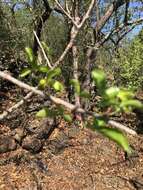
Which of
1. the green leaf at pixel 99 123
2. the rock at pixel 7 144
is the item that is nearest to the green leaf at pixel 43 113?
the green leaf at pixel 99 123

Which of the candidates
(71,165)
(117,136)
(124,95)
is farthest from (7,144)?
(117,136)

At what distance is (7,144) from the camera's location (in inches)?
595

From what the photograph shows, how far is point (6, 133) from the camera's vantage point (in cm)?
1596

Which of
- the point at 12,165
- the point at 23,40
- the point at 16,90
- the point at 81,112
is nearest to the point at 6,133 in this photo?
the point at 12,165

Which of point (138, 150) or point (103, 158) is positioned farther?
point (138, 150)

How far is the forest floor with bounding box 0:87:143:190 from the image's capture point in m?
13.4

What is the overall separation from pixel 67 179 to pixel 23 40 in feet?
30.5

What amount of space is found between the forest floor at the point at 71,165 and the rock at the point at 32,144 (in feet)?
0.53

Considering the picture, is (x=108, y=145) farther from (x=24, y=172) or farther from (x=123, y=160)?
(x=24, y=172)

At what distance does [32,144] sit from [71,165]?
Answer: 1578 millimetres

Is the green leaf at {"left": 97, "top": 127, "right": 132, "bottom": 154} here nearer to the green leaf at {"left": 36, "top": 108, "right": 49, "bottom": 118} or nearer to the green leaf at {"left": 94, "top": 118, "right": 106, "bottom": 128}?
the green leaf at {"left": 94, "top": 118, "right": 106, "bottom": 128}

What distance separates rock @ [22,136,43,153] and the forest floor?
16cm

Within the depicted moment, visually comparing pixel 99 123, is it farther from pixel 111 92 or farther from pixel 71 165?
pixel 71 165

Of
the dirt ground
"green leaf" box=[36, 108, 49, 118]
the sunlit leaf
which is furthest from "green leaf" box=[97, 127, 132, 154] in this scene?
the dirt ground
